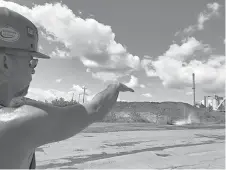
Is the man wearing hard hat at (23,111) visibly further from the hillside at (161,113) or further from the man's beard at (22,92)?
the hillside at (161,113)

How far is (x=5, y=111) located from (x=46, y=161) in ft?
18.1

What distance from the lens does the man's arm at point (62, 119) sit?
943mm

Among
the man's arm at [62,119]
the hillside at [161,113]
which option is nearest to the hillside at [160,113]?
the hillside at [161,113]

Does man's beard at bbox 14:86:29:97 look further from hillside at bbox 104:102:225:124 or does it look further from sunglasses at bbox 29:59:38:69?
hillside at bbox 104:102:225:124

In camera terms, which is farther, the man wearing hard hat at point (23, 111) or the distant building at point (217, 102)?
the distant building at point (217, 102)

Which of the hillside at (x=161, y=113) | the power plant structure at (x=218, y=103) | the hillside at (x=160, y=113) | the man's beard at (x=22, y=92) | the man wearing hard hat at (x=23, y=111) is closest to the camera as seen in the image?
the man wearing hard hat at (x=23, y=111)

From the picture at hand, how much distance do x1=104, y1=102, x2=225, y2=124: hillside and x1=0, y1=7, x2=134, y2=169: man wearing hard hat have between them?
2808 cm

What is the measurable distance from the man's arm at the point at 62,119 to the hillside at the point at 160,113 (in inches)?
1103

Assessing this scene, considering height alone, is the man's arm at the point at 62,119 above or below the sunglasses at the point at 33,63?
below

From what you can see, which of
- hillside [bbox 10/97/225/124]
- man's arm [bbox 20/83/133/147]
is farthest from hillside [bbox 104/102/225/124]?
man's arm [bbox 20/83/133/147]

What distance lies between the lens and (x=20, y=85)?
3.36 feet

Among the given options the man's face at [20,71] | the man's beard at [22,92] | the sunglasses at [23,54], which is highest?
the sunglasses at [23,54]

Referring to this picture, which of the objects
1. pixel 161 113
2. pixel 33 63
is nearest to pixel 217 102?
pixel 161 113

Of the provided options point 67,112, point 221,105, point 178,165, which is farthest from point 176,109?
point 67,112
